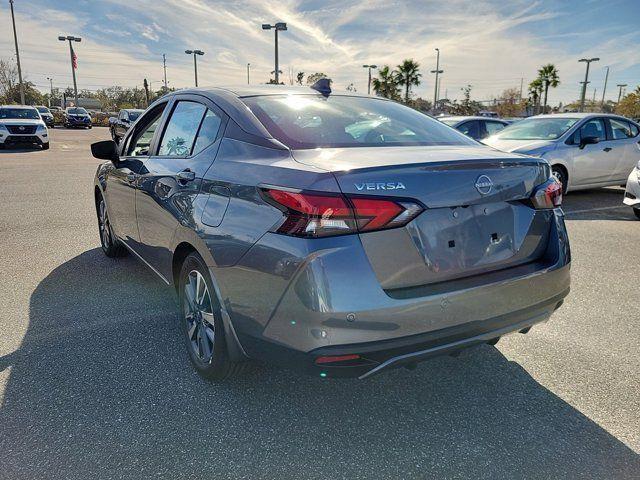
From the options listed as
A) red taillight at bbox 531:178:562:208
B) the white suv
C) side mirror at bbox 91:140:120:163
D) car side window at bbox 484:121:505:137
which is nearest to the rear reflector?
red taillight at bbox 531:178:562:208

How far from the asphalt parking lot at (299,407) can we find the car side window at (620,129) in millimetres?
7080

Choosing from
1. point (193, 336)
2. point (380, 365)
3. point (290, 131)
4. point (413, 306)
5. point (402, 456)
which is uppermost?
point (290, 131)

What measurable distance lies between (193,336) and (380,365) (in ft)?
4.35

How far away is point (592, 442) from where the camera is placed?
7.69ft

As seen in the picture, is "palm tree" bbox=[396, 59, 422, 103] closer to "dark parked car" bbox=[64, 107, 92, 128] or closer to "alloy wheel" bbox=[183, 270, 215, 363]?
"dark parked car" bbox=[64, 107, 92, 128]

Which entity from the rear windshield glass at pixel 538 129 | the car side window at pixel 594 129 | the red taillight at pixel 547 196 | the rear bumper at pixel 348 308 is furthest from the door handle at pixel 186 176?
the car side window at pixel 594 129

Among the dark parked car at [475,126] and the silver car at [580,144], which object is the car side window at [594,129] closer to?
the silver car at [580,144]

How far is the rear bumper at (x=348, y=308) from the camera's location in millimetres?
1983

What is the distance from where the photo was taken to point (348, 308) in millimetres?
1980

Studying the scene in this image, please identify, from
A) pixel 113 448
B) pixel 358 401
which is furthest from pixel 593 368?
pixel 113 448

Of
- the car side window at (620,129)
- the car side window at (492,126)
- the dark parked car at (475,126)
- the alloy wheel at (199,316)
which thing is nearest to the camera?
the alloy wheel at (199,316)

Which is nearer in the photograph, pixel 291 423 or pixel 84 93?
pixel 291 423

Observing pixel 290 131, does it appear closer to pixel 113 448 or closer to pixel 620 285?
pixel 113 448

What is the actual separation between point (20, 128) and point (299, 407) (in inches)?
792
